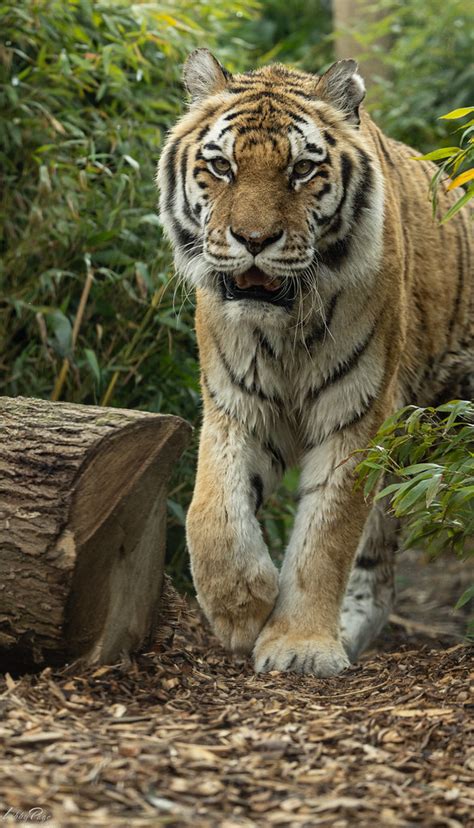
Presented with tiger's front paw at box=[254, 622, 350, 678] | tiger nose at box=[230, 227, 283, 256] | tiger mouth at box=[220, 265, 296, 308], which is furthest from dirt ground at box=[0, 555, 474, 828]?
tiger nose at box=[230, 227, 283, 256]

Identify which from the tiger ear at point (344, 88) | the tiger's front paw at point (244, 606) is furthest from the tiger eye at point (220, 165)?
the tiger's front paw at point (244, 606)

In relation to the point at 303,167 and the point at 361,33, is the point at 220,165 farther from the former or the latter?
the point at 361,33

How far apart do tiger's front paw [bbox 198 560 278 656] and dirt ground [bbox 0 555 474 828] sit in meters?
0.24

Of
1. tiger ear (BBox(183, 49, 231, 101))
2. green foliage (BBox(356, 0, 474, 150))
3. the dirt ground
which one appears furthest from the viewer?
green foliage (BBox(356, 0, 474, 150))

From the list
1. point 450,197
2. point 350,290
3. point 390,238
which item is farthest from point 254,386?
point 450,197

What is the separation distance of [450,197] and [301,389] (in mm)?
1796

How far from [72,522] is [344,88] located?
1895 millimetres

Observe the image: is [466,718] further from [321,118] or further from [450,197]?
[450,197]

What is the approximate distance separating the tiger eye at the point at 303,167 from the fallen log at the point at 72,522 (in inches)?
38.8

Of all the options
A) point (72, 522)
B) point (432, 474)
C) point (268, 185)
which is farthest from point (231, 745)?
point (268, 185)

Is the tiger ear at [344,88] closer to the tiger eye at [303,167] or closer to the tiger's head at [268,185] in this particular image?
the tiger's head at [268,185]

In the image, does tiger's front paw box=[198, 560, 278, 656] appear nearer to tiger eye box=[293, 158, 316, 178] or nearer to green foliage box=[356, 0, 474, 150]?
tiger eye box=[293, 158, 316, 178]

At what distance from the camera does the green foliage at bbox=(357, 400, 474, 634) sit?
321 cm

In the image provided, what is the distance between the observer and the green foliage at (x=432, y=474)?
127 inches
